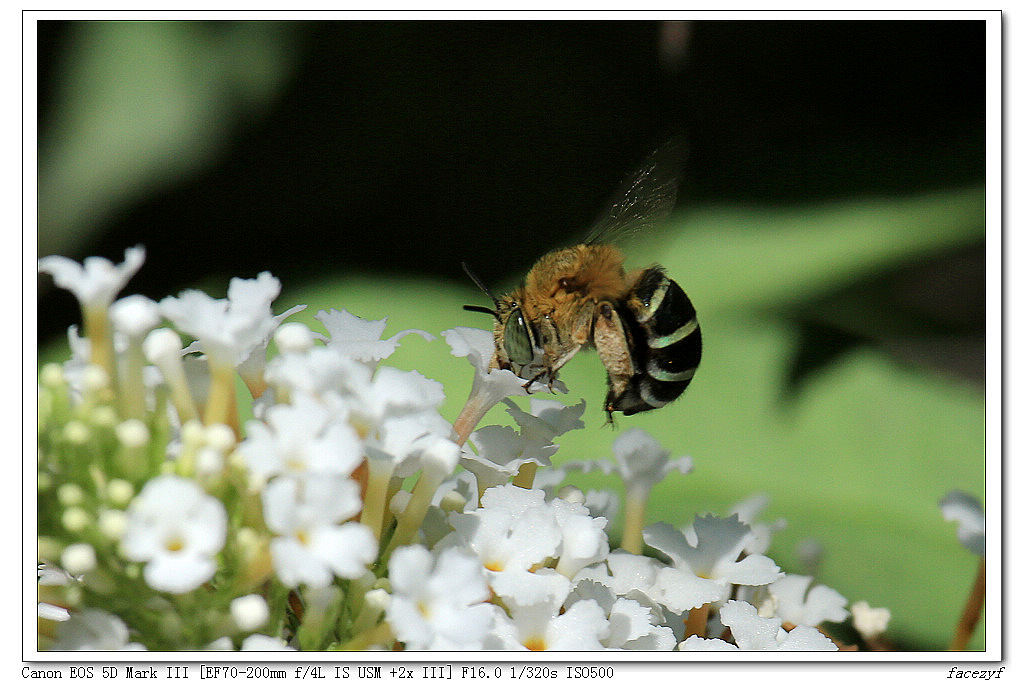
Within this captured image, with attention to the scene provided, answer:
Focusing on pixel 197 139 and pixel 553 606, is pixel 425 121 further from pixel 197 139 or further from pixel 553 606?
pixel 553 606

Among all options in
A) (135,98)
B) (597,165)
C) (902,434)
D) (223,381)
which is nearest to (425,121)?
(597,165)

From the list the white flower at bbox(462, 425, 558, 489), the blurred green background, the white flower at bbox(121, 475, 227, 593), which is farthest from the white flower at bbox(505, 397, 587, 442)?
the blurred green background

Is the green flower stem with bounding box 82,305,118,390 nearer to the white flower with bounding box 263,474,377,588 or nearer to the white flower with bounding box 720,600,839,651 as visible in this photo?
the white flower with bounding box 263,474,377,588

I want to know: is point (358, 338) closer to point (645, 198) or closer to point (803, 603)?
point (645, 198)

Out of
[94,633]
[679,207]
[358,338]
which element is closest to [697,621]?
[358,338]

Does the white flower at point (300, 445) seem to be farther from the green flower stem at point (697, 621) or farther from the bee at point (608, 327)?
the green flower stem at point (697, 621)
